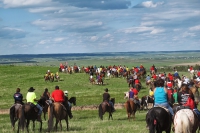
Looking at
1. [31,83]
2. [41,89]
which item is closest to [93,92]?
[41,89]

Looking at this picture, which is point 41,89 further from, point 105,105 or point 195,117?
point 195,117

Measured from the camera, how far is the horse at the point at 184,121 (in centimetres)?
1416

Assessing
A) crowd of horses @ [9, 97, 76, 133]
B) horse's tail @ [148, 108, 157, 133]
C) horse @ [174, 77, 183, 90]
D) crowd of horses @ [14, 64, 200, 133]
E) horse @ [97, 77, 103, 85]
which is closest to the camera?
crowd of horses @ [14, 64, 200, 133]

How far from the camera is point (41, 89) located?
54.2m

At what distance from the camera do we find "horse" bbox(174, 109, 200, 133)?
14164 mm

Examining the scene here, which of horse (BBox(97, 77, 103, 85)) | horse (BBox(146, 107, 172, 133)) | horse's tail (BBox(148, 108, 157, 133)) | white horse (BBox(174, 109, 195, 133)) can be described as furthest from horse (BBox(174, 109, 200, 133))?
horse (BBox(97, 77, 103, 85))

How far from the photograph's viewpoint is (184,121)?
14.2 meters

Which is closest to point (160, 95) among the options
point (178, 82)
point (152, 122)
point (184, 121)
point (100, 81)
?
point (152, 122)

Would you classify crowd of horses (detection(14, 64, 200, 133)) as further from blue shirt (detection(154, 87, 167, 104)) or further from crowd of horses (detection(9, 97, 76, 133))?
blue shirt (detection(154, 87, 167, 104))

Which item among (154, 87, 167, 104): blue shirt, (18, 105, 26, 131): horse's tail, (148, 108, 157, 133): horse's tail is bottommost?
(18, 105, 26, 131): horse's tail

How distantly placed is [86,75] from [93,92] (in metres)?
14.5

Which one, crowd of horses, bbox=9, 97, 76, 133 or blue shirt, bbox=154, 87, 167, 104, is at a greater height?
blue shirt, bbox=154, 87, 167, 104

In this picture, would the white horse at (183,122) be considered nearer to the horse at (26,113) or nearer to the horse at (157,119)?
the horse at (157,119)

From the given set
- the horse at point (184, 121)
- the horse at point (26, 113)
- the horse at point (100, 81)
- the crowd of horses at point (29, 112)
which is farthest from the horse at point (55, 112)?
the horse at point (100, 81)
